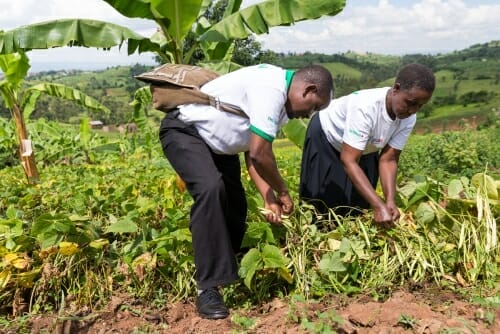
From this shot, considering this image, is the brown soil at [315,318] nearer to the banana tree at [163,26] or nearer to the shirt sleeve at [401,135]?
the shirt sleeve at [401,135]

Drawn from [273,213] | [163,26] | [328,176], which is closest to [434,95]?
[163,26]

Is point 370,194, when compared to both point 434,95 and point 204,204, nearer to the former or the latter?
point 204,204

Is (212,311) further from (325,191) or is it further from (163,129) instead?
(325,191)

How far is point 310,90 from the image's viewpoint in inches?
99.8

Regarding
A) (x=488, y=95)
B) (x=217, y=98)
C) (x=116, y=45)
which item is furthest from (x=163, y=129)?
(x=488, y=95)

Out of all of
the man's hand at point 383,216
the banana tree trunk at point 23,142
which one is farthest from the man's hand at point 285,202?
the banana tree trunk at point 23,142

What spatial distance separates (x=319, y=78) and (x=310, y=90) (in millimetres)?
74

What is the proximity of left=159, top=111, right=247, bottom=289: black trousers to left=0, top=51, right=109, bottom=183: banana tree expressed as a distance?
4.14 meters

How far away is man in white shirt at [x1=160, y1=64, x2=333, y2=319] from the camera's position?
249 centimetres

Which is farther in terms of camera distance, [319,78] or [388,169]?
[388,169]

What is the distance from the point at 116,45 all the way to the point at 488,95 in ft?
157

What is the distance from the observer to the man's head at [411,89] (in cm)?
278

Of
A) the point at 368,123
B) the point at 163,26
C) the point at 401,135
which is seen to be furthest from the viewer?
the point at 163,26

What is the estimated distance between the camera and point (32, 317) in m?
2.84
